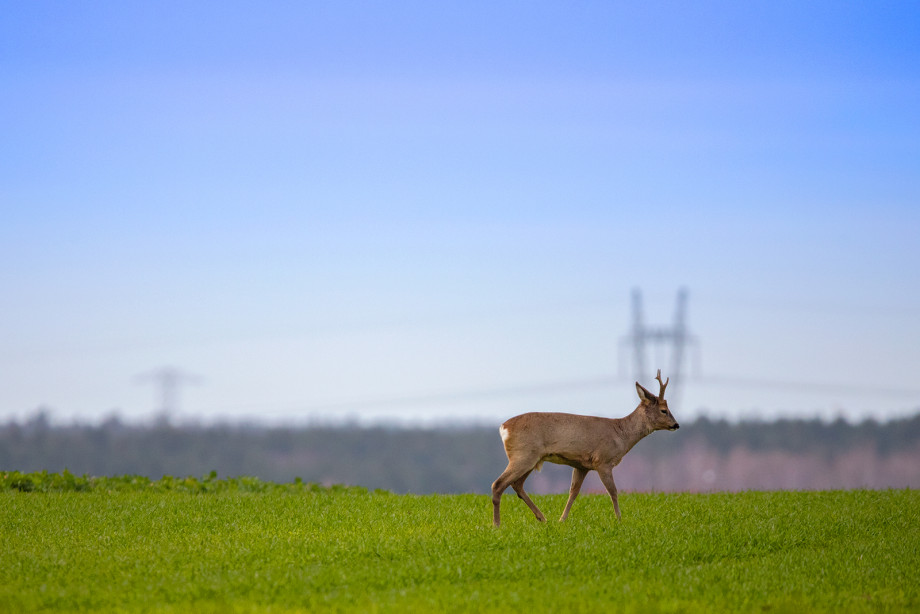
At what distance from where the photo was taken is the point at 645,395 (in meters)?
16.2

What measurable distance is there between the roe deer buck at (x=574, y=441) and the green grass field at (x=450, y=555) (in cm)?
63

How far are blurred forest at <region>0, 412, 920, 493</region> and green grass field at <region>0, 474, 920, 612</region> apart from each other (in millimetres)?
66457

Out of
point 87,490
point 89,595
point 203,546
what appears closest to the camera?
point 89,595

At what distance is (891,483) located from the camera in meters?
23.0

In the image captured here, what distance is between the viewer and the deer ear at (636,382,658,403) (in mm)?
16141

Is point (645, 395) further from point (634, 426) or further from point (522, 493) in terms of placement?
point (522, 493)

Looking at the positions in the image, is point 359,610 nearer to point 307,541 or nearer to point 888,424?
point 307,541

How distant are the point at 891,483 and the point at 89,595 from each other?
17890mm

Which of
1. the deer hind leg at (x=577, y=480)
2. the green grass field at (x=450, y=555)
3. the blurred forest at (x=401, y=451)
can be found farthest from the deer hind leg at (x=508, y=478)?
the blurred forest at (x=401, y=451)

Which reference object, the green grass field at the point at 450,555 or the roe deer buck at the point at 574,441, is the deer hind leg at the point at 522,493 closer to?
the roe deer buck at the point at 574,441

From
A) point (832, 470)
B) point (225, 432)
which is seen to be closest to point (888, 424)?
point (832, 470)

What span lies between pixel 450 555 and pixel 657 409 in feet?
16.0

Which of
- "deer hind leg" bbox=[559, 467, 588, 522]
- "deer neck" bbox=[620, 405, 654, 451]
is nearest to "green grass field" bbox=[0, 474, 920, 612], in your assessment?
"deer hind leg" bbox=[559, 467, 588, 522]

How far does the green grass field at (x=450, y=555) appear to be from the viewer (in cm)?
1096
